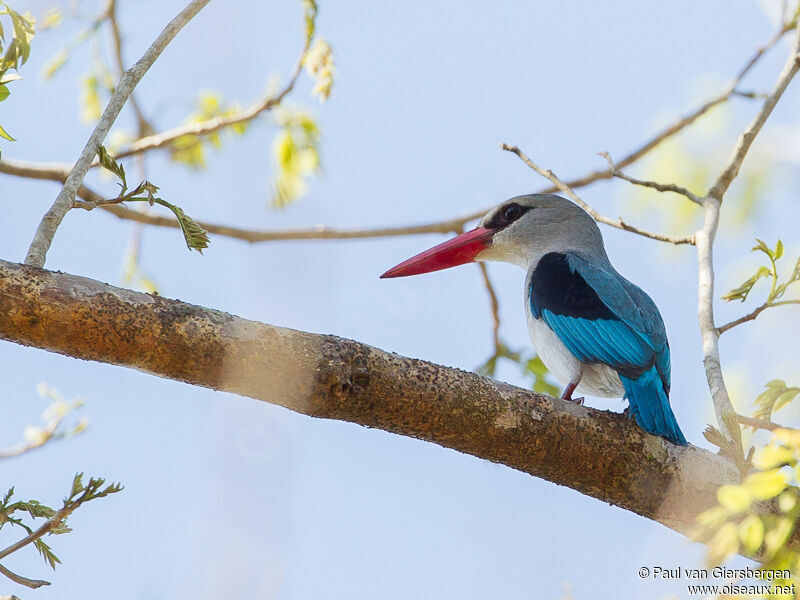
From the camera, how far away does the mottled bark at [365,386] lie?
230cm

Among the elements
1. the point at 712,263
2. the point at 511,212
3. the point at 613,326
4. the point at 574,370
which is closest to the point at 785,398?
the point at 712,263

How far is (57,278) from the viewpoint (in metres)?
2.30

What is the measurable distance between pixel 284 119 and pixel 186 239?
3318 millimetres

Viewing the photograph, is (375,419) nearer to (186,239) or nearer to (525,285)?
(186,239)

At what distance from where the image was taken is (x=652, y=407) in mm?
3246

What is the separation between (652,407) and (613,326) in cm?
63

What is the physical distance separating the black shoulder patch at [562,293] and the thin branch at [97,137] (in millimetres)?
2093

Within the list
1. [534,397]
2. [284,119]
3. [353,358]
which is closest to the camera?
[353,358]

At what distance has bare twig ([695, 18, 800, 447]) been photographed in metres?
2.73

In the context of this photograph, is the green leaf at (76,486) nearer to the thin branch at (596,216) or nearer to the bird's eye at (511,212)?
the thin branch at (596,216)

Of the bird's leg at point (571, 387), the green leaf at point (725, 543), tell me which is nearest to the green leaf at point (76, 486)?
the green leaf at point (725, 543)

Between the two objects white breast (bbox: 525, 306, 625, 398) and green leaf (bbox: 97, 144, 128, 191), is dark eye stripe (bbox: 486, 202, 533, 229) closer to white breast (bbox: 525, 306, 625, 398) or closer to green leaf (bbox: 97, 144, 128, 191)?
white breast (bbox: 525, 306, 625, 398)

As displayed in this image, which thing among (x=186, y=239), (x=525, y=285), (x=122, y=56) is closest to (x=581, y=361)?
(x=525, y=285)

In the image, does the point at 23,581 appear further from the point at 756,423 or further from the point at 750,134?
the point at 750,134
